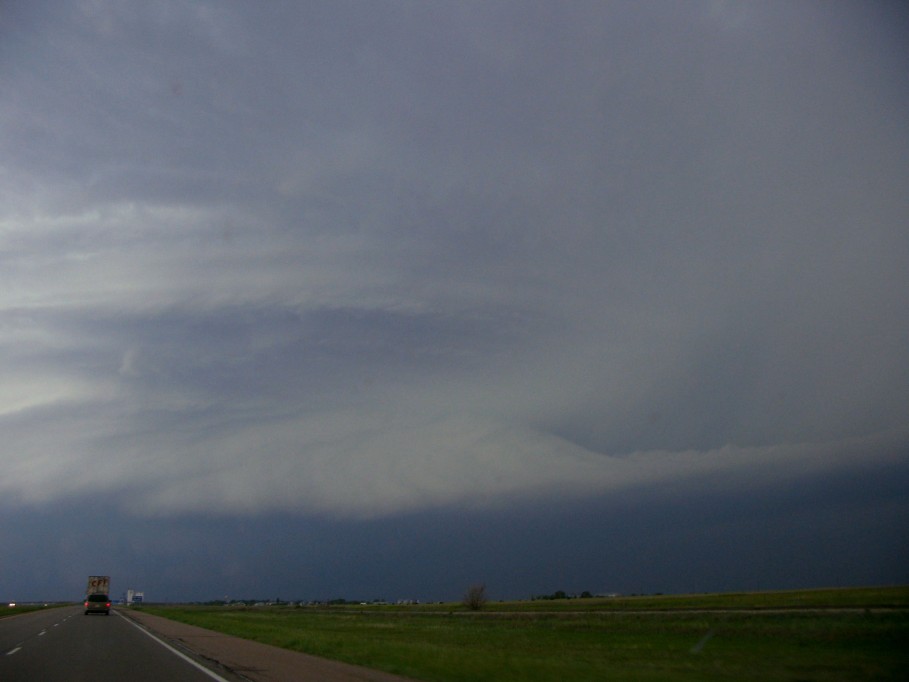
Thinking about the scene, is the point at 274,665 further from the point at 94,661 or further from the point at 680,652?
the point at 680,652

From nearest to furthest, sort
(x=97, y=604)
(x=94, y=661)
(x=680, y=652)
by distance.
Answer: (x=94, y=661) → (x=680, y=652) → (x=97, y=604)

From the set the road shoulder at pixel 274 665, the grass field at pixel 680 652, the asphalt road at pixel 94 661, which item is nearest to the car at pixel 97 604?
the grass field at pixel 680 652

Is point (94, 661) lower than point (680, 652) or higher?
higher

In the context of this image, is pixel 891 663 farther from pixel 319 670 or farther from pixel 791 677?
pixel 319 670

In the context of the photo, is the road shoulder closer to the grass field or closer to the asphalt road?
the asphalt road

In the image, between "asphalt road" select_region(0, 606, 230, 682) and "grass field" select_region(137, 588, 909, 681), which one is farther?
"grass field" select_region(137, 588, 909, 681)

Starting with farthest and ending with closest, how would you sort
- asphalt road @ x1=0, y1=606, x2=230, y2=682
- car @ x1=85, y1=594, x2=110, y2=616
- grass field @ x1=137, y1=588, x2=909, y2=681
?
car @ x1=85, y1=594, x2=110, y2=616
grass field @ x1=137, y1=588, x2=909, y2=681
asphalt road @ x1=0, y1=606, x2=230, y2=682

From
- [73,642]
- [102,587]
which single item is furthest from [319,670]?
[102,587]

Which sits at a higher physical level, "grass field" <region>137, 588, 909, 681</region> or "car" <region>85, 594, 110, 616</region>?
"grass field" <region>137, 588, 909, 681</region>

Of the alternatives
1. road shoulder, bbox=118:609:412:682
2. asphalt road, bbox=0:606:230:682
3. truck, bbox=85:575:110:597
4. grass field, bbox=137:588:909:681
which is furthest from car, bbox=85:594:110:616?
road shoulder, bbox=118:609:412:682

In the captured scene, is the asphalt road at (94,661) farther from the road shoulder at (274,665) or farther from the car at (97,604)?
the car at (97,604)

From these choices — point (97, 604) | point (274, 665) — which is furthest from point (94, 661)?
point (97, 604)

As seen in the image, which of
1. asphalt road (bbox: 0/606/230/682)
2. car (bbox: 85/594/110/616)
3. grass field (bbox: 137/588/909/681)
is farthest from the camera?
car (bbox: 85/594/110/616)

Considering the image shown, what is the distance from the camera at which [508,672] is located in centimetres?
2066
